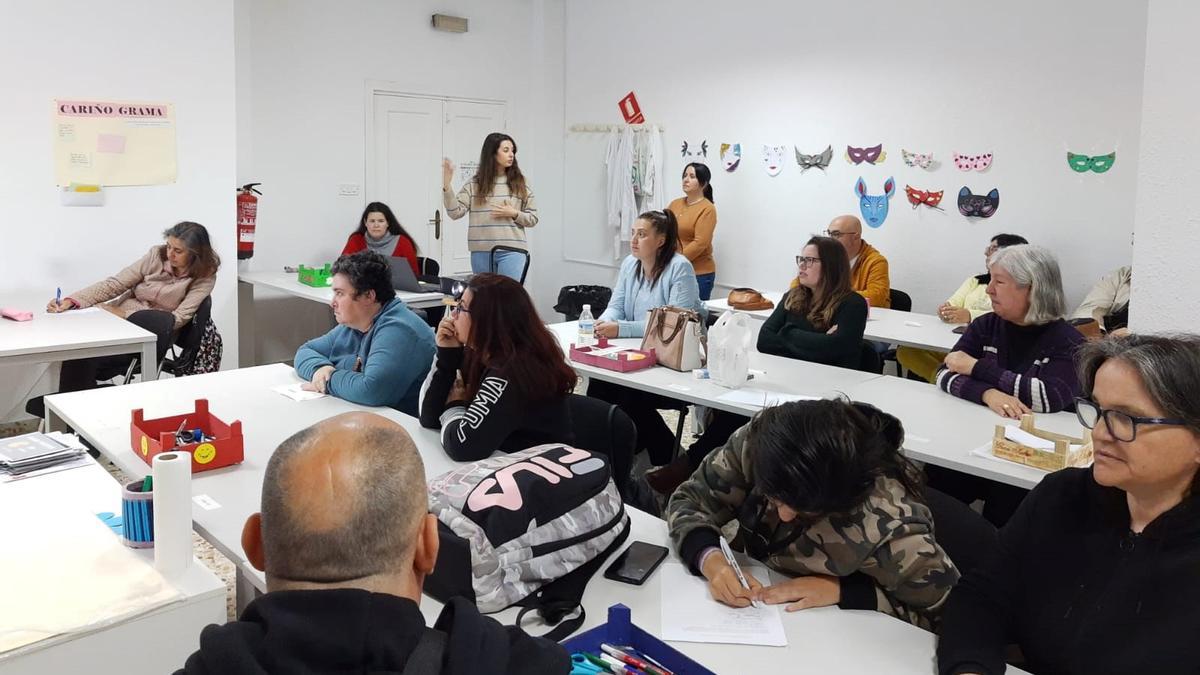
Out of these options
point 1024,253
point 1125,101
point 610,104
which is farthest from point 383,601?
point 610,104

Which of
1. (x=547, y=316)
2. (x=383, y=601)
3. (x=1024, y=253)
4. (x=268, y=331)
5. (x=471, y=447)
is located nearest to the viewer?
(x=383, y=601)

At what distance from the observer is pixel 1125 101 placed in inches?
205

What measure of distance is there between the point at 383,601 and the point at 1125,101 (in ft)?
17.8

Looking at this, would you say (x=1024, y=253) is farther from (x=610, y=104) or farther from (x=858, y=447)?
(x=610, y=104)

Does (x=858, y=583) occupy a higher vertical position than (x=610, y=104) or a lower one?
lower

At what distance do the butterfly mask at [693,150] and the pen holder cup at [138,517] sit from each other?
19.6 feet

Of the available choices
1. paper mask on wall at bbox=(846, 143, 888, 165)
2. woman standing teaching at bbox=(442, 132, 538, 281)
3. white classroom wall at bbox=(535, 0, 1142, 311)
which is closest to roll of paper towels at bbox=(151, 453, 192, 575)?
woman standing teaching at bbox=(442, 132, 538, 281)

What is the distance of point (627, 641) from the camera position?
1659mm

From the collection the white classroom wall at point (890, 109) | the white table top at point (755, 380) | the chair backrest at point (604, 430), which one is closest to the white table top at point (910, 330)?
the white table top at point (755, 380)

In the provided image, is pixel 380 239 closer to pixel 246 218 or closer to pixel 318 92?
pixel 246 218

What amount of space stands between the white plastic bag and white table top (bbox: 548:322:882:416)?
0.06m

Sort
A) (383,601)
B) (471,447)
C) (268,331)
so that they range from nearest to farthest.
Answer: (383,601) < (471,447) < (268,331)

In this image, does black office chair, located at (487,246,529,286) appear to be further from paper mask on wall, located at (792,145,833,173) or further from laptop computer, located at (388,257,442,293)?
paper mask on wall, located at (792,145,833,173)

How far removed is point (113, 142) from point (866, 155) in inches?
184
